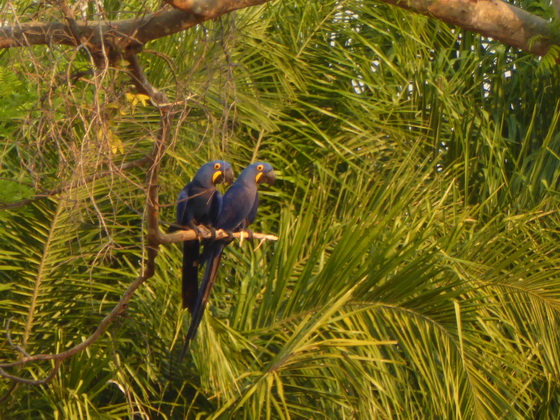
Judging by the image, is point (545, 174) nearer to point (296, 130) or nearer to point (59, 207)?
point (296, 130)

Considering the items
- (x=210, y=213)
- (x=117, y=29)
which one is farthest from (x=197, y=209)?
(x=117, y=29)

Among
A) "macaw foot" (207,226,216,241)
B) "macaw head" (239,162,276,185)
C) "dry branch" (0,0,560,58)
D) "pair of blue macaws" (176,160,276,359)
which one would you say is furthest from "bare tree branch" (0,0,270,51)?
"macaw head" (239,162,276,185)

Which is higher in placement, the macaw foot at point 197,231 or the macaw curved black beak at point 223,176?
the macaw curved black beak at point 223,176

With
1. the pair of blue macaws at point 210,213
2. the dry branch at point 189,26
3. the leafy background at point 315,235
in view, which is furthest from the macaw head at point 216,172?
the dry branch at point 189,26

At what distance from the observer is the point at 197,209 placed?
12.7 ft

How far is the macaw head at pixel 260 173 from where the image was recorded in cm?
404

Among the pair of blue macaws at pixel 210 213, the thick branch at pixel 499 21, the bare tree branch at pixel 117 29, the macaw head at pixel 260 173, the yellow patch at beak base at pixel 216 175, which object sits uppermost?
the thick branch at pixel 499 21

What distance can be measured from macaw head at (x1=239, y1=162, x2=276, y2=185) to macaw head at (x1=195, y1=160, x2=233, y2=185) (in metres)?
0.31

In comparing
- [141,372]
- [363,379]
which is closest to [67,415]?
[141,372]

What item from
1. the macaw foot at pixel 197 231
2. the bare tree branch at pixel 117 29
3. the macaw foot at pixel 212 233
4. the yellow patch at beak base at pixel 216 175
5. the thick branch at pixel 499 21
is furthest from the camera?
the yellow patch at beak base at pixel 216 175

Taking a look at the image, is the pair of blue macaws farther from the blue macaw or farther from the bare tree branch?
the bare tree branch

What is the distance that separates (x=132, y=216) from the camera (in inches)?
165

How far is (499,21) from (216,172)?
4.23ft

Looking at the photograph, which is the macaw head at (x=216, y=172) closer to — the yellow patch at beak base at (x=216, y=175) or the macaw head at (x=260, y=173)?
the yellow patch at beak base at (x=216, y=175)
